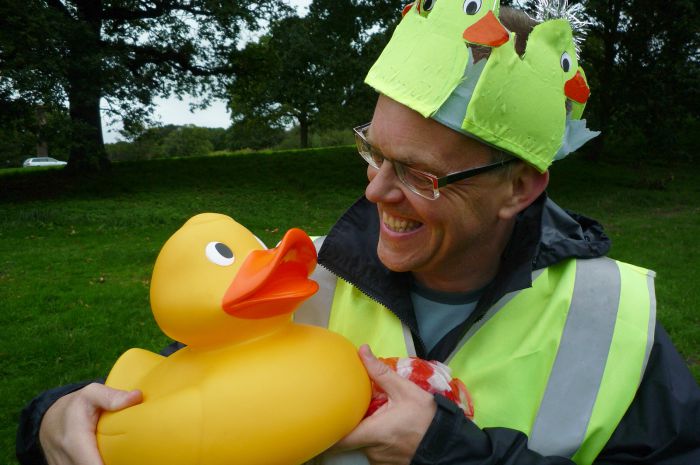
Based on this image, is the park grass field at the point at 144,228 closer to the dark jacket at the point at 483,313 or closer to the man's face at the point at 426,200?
the dark jacket at the point at 483,313

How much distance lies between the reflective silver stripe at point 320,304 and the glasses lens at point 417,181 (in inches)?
19.7

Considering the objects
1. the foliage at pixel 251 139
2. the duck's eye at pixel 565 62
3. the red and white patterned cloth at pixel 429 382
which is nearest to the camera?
the red and white patterned cloth at pixel 429 382

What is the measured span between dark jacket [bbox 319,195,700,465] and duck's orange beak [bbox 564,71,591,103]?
349 millimetres

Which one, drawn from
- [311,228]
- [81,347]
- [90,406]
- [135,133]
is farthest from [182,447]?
[135,133]

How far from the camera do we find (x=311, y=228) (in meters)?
11.7

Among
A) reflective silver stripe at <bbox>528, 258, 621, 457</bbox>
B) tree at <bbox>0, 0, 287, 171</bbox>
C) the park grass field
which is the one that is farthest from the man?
tree at <bbox>0, 0, 287, 171</bbox>

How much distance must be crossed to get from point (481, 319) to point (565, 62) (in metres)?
0.83

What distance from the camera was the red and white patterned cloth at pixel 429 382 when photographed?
5.68ft

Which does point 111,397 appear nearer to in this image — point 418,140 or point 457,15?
point 418,140

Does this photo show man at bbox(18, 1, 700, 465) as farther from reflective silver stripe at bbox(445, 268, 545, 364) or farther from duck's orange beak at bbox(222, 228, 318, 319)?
duck's orange beak at bbox(222, 228, 318, 319)

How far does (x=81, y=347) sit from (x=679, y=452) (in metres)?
5.52

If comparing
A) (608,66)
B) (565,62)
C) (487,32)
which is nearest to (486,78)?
(487,32)

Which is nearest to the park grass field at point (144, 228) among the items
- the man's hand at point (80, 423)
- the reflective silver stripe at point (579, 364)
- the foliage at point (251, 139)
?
the man's hand at point (80, 423)

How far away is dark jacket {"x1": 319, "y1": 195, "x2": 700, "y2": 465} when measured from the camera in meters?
1.62
